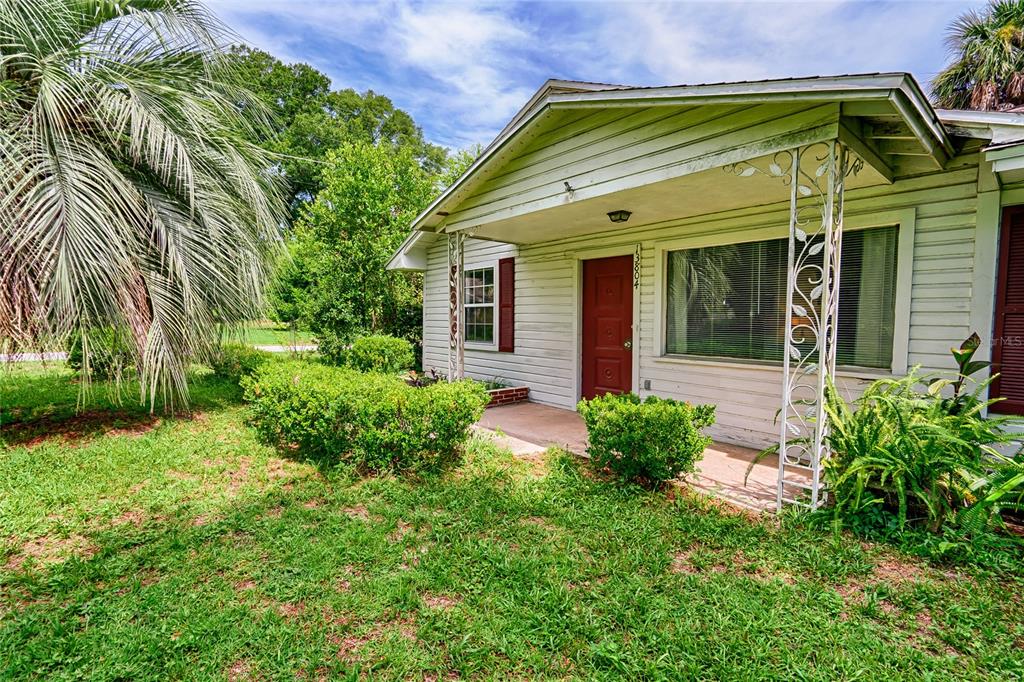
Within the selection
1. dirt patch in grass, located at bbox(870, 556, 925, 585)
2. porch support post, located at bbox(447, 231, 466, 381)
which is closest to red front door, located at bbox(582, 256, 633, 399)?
porch support post, located at bbox(447, 231, 466, 381)

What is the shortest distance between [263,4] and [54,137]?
408cm

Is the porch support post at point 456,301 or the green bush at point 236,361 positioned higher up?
the porch support post at point 456,301

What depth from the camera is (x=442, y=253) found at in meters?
9.28

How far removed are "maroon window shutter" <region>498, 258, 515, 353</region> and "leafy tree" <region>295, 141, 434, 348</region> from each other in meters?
4.41

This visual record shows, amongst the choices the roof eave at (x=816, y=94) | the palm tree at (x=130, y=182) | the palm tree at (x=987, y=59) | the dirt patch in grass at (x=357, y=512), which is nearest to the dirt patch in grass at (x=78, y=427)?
the palm tree at (x=130, y=182)

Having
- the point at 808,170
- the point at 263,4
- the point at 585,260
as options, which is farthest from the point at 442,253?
the point at 808,170

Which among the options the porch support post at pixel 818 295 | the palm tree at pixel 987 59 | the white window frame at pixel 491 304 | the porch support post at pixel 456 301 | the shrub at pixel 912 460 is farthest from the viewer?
the palm tree at pixel 987 59

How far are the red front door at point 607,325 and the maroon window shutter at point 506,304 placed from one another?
1.52 meters

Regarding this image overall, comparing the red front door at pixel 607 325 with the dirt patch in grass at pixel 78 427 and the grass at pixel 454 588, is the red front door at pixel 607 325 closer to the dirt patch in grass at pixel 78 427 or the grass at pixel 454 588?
the grass at pixel 454 588

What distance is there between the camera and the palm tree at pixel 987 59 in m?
10.6

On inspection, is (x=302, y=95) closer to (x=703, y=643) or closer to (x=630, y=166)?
(x=630, y=166)

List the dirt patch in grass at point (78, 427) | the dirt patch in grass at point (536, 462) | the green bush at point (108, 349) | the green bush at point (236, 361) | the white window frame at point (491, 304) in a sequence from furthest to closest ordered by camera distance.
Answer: the green bush at point (236, 361), the white window frame at point (491, 304), the dirt patch in grass at point (78, 427), the green bush at point (108, 349), the dirt patch in grass at point (536, 462)

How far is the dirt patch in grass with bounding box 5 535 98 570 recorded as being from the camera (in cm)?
283

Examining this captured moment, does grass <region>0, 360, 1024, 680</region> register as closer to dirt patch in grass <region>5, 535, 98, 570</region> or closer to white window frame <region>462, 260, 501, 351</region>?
dirt patch in grass <region>5, 535, 98, 570</region>
